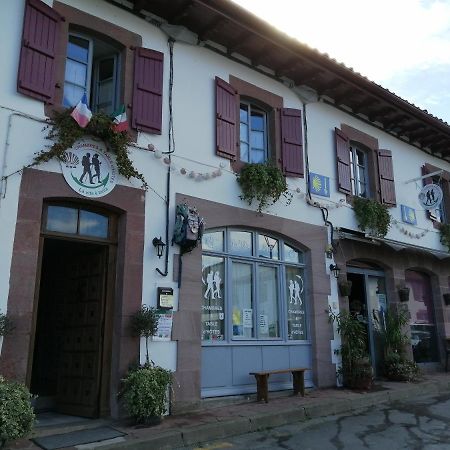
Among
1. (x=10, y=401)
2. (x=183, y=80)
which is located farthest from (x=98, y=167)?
(x=10, y=401)

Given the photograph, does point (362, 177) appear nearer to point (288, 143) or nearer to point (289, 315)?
point (288, 143)

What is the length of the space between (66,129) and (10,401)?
3349 millimetres

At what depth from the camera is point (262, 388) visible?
7477 mm

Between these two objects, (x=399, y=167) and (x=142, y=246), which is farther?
(x=399, y=167)

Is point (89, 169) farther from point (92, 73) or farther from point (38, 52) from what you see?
point (92, 73)

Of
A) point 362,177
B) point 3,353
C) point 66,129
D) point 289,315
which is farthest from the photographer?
point 362,177

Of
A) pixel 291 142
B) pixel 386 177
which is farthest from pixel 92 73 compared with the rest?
pixel 386 177

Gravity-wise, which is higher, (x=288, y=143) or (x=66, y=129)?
(x=288, y=143)

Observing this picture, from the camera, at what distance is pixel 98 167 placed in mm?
6605

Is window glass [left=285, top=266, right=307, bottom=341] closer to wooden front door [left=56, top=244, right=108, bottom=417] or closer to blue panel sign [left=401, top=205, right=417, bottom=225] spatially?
wooden front door [left=56, top=244, right=108, bottom=417]

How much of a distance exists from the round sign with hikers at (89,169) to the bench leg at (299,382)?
4.31 m

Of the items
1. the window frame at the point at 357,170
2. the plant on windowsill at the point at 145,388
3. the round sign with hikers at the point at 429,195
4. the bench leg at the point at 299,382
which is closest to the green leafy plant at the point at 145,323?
the plant on windowsill at the point at 145,388

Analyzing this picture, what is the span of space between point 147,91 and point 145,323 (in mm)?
3494

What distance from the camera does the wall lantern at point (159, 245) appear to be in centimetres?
688
